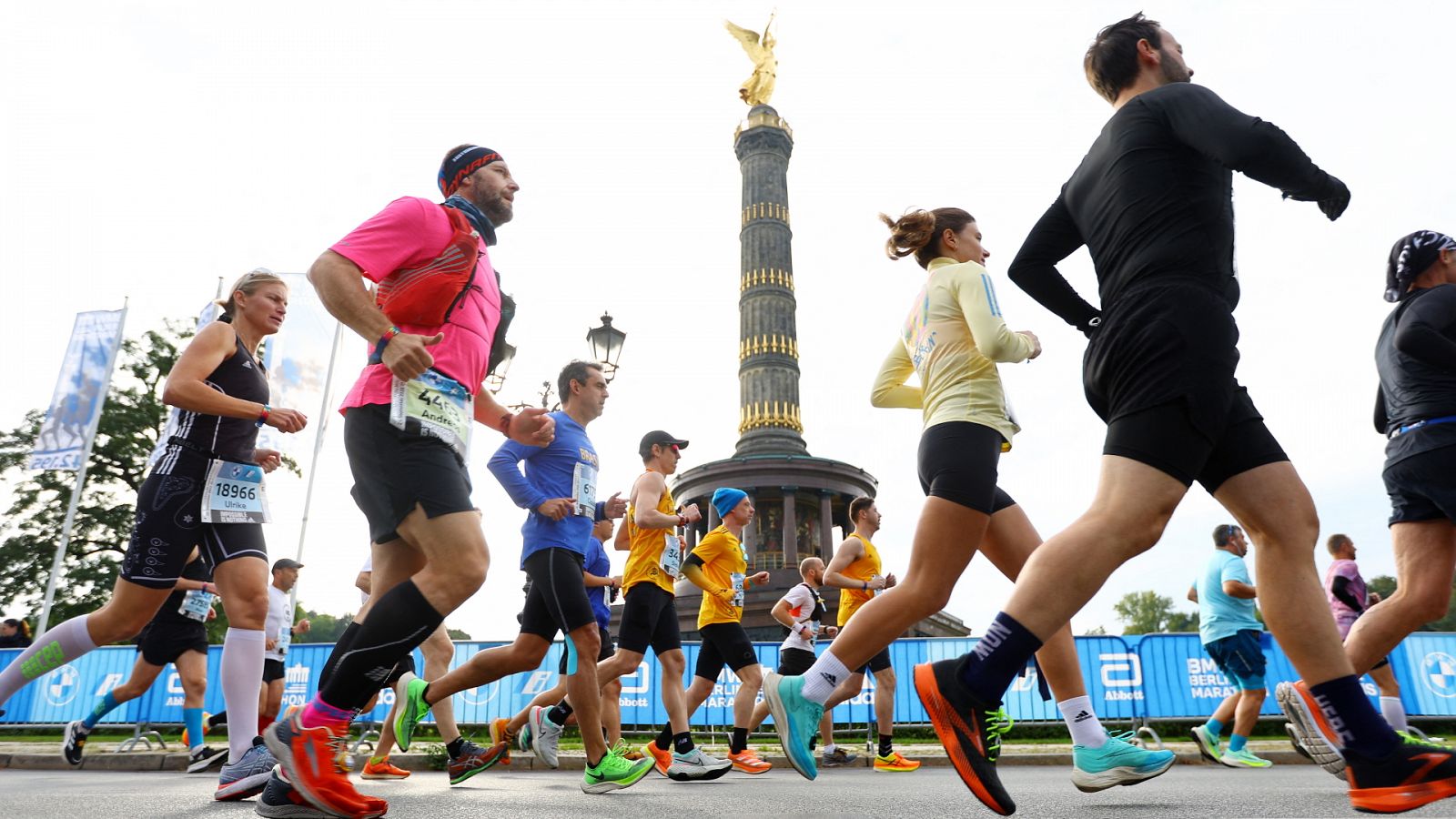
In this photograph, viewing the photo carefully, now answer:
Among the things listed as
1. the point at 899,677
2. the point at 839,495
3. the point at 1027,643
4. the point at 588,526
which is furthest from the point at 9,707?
the point at 839,495

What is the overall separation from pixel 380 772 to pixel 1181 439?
572cm

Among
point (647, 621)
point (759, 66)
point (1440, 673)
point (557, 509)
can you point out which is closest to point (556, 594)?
point (557, 509)

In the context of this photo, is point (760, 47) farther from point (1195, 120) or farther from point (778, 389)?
point (1195, 120)

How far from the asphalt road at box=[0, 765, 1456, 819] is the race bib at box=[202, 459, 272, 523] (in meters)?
1.10

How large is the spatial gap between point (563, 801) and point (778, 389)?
31289 mm

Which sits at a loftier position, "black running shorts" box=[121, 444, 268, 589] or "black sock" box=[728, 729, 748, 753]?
"black running shorts" box=[121, 444, 268, 589]

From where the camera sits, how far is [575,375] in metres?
5.47

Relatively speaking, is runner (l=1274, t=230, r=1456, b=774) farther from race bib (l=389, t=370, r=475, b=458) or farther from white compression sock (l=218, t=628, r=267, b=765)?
white compression sock (l=218, t=628, r=267, b=765)

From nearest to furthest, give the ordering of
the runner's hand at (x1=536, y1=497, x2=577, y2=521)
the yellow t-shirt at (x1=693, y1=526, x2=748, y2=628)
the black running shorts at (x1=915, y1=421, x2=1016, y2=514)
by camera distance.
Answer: the black running shorts at (x1=915, y1=421, x2=1016, y2=514) < the runner's hand at (x1=536, y1=497, x2=577, y2=521) < the yellow t-shirt at (x1=693, y1=526, x2=748, y2=628)

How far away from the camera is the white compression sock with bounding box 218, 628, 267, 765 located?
3.79 m

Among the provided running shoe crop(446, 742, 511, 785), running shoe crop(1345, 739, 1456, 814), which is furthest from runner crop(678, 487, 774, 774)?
running shoe crop(1345, 739, 1456, 814)

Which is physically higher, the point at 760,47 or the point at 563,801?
the point at 760,47

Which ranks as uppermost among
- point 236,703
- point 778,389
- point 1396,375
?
point 778,389

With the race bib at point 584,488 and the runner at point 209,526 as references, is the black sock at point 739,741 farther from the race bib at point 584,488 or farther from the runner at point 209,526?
the runner at point 209,526
